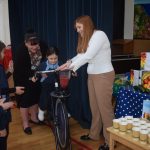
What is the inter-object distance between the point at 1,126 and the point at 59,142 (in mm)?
997

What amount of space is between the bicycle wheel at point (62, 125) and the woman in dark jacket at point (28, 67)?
2.36 feet

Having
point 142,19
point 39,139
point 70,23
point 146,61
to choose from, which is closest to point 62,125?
point 39,139

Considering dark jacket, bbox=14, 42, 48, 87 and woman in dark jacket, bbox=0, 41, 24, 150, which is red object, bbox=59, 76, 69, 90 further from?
dark jacket, bbox=14, 42, 48, 87

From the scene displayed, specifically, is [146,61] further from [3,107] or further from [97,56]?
[3,107]

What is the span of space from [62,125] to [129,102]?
2.48 ft

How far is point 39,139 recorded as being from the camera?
3303mm

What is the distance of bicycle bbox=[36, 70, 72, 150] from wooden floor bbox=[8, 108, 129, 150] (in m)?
0.23

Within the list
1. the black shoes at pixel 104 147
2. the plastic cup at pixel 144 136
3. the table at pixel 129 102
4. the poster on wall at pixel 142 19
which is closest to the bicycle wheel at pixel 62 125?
the black shoes at pixel 104 147

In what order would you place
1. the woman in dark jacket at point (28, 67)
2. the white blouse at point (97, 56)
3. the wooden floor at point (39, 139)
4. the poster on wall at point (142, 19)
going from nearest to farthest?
1. the white blouse at point (97, 56)
2. the wooden floor at point (39, 139)
3. the woman in dark jacket at point (28, 67)
4. the poster on wall at point (142, 19)

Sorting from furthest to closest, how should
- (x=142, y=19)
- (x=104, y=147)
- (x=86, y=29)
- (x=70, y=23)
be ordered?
(x=142, y=19)
(x=70, y=23)
(x=104, y=147)
(x=86, y=29)

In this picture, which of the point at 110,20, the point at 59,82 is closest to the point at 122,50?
the point at 110,20

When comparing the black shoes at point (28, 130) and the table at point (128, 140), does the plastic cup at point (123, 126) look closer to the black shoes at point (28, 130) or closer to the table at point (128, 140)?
the table at point (128, 140)

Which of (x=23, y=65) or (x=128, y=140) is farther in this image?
(x=23, y=65)

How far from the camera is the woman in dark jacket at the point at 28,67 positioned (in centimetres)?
333
